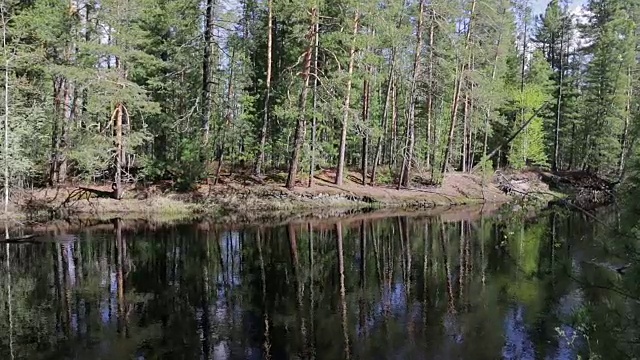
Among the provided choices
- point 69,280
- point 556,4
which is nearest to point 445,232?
point 69,280

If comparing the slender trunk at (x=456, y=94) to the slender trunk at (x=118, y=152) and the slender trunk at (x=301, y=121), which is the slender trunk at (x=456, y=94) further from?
the slender trunk at (x=118, y=152)

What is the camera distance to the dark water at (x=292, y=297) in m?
10.1

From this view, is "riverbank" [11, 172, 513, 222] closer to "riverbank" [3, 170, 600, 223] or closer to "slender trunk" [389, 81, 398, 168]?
"riverbank" [3, 170, 600, 223]

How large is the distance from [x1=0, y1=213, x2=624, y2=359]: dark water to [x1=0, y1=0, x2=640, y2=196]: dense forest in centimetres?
912

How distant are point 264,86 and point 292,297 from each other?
75.4 feet

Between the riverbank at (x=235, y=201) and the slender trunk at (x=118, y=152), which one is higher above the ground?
the slender trunk at (x=118, y=152)

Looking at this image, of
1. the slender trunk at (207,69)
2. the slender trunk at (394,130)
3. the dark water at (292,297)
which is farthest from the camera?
the slender trunk at (394,130)

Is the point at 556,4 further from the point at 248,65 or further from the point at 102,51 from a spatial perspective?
the point at 102,51

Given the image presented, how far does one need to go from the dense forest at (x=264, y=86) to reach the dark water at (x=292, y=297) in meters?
9.12

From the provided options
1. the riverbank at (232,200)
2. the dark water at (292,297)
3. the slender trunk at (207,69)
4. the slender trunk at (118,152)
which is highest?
the slender trunk at (207,69)

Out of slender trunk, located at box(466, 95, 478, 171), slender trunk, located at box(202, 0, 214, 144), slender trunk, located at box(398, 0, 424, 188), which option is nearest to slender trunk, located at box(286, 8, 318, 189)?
slender trunk, located at box(202, 0, 214, 144)

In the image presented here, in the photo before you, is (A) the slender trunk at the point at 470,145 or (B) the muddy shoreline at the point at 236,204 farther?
(A) the slender trunk at the point at 470,145

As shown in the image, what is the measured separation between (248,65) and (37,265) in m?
21.4

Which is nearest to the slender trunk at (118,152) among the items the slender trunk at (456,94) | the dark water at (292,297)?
the dark water at (292,297)
